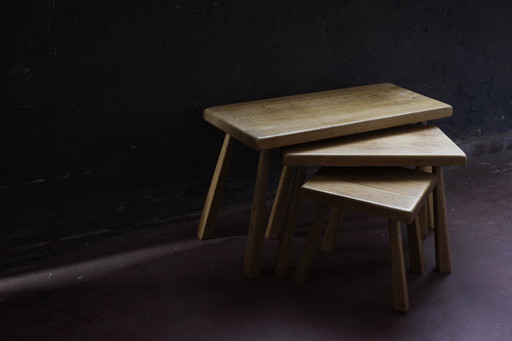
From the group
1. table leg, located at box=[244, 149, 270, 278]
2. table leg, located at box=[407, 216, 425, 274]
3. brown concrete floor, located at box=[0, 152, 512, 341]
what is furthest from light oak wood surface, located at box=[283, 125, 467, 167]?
brown concrete floor, located at box=[0, 152, 512, 341]

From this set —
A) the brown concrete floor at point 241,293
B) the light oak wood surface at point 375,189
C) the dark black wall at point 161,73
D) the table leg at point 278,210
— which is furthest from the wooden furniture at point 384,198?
the dark black wall at point 161,73

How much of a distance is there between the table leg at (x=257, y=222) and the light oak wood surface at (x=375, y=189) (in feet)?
0.71

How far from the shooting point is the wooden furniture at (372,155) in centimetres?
263

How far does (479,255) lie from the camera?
2941mm

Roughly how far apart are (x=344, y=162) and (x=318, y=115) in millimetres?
309

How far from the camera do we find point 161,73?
9.52 ft

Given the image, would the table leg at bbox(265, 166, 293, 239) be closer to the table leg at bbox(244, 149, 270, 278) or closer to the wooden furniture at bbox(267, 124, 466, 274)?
the wooden furniture at bbox(267, 124, 466, 274)

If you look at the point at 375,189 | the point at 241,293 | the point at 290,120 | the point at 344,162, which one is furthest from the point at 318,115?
the point at 241,293

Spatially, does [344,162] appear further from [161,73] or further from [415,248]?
[161,73]

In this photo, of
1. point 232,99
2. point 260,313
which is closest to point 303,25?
point 232,99

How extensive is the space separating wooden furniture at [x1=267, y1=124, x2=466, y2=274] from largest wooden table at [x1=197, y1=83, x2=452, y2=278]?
5 cm

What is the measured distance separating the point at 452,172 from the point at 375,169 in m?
1.33

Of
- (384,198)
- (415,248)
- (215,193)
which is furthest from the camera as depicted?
(215,193)

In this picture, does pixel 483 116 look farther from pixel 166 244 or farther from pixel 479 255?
pixel 166 244
